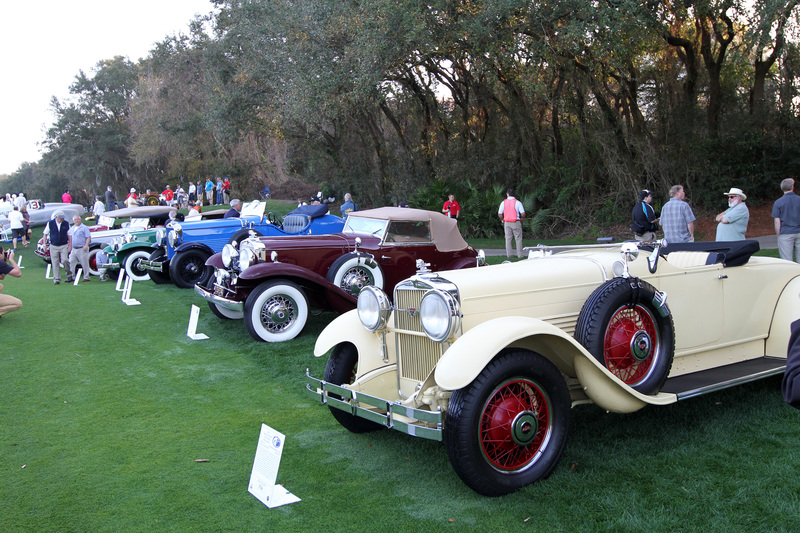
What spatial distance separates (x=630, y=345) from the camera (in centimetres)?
418

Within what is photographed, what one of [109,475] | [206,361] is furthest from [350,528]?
[206,361]

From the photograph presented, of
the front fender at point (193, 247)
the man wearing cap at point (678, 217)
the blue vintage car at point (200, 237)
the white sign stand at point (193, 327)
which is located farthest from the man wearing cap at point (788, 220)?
the front fender at point (193, 247)

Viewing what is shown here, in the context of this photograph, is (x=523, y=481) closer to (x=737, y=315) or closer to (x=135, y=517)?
(x=135, y=517)

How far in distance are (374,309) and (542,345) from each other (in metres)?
1.20

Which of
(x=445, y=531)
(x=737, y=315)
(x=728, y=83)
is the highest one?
(x=728, y=83)

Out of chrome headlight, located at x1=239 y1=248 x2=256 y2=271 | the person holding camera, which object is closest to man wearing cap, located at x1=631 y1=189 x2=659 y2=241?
chrome headlight, located at x1=239 y1=248 x2=256 y2=271

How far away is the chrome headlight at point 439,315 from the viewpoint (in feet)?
12.5

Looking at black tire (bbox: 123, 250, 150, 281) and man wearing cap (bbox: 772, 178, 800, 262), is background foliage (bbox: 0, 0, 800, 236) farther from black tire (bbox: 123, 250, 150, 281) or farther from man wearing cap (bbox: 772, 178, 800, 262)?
black tire (bbox: 123, 250, 150, 281)

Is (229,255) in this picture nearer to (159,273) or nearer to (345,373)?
(345,373)

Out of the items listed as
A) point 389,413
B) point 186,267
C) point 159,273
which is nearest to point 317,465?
point 389,413

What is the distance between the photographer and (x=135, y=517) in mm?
3492

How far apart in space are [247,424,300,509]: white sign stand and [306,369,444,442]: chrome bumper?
572mm

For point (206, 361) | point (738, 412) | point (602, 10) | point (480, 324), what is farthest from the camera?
point (602, 10)

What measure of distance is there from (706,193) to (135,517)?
58.2ft
